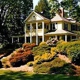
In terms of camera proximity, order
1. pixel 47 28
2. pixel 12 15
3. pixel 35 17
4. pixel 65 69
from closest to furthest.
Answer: pixel 65 69 < pixel 35 17 < pixel 47 28 < pixel 12 15

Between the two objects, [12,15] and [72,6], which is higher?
[72,6]

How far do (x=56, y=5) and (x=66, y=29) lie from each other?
9.22 metres

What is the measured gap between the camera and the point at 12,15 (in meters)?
59.3

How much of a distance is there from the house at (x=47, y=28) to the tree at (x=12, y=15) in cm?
640

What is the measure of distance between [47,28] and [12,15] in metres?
11.5

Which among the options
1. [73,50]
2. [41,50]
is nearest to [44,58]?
[41,50]

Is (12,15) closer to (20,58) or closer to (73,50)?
(20,58)

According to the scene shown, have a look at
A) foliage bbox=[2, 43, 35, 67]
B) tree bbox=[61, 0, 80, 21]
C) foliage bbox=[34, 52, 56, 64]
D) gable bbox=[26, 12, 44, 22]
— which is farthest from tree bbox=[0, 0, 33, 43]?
foliage bbox=[34, 52, 56, 64]

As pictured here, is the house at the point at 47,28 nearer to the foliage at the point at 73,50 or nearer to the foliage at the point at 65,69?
the foliage at the point at 73,50

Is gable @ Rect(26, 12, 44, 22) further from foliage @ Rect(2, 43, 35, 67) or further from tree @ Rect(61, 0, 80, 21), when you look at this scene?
foliage @ Rect(2, 43, 35, 67)

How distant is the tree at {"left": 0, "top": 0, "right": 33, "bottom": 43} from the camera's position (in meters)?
55.4

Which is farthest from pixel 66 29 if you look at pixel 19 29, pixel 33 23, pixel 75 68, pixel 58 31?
pixel 75 68

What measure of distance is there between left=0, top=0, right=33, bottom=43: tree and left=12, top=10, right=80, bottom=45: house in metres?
6.40

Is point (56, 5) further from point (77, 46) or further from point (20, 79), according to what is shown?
point (20, 79)
